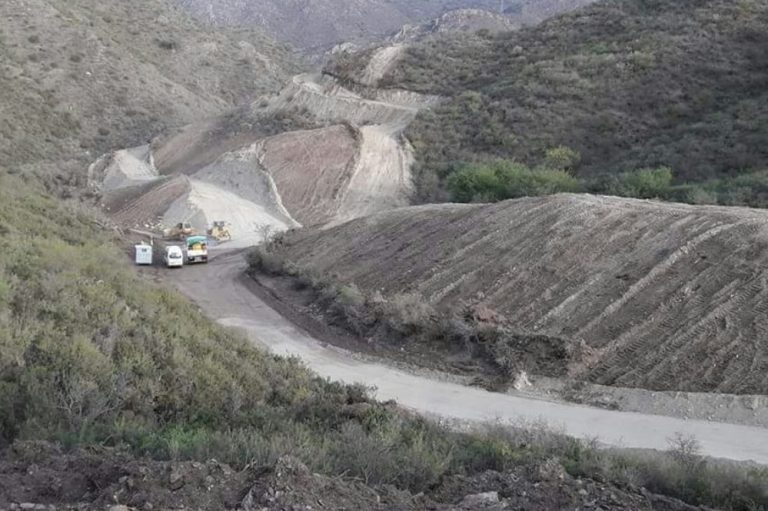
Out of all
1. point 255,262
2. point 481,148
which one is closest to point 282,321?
point 255,262

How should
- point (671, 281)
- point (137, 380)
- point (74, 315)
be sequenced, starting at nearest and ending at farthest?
1. point (137, 380)
2. point (74, 315)
3. point (671, 281)

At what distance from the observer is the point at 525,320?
20.2 meters

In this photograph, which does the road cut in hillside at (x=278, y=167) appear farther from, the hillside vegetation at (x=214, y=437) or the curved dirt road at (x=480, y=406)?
the hillside vegetation at (x=214, y=437)

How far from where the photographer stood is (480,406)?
1664 cm

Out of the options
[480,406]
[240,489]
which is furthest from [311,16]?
[240,489]

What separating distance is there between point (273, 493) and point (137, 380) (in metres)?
5.99

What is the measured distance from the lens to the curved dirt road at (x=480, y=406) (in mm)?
14039

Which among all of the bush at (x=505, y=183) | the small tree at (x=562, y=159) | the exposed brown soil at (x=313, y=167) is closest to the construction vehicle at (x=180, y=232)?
the exposed brown soil at (x=313, y=167)

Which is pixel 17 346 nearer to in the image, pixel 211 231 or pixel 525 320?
pixel 525 320

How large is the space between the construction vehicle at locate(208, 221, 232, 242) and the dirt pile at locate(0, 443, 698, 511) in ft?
109

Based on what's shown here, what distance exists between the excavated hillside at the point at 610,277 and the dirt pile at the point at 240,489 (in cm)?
956

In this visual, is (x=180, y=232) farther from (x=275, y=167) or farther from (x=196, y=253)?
(x=275, y=167)

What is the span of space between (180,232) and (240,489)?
34808 millimetres

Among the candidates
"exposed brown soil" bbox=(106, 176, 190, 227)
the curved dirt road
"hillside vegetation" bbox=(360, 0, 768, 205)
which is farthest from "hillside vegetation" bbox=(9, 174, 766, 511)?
"exposed brown soil" bbox=(106, 176, 190, 227)
